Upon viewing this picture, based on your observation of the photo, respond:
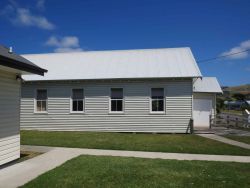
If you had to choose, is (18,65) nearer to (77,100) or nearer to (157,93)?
(77,100)

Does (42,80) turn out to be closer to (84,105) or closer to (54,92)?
(54,92)

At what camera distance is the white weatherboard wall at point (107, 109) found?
17.5 metres

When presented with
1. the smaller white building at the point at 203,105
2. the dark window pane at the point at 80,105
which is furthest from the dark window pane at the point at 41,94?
the smaller white building at the point at 203,105

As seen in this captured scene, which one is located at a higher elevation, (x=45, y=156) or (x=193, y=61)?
(x=193, y=61)

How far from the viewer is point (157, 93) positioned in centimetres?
1786

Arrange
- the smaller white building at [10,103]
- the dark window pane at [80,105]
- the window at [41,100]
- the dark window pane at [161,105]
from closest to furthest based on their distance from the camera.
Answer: the smaller white building at [10,103] → the dark window pane at [161,105] → the dark window pane at [80,105] → the window at [41,100]

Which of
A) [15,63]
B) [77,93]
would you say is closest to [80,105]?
[77,93]

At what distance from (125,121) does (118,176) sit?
1060 centimetres

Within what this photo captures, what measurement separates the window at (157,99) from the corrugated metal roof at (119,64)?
3.40 feet

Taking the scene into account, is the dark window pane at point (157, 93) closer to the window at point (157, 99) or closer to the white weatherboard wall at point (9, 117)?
the window at point (157, 99)

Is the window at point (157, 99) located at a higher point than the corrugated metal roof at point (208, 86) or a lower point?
lower

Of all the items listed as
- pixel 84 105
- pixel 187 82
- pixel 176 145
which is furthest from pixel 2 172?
pixel 187 82

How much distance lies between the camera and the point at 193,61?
1920 cm

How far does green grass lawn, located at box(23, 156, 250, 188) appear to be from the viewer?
270 inches
